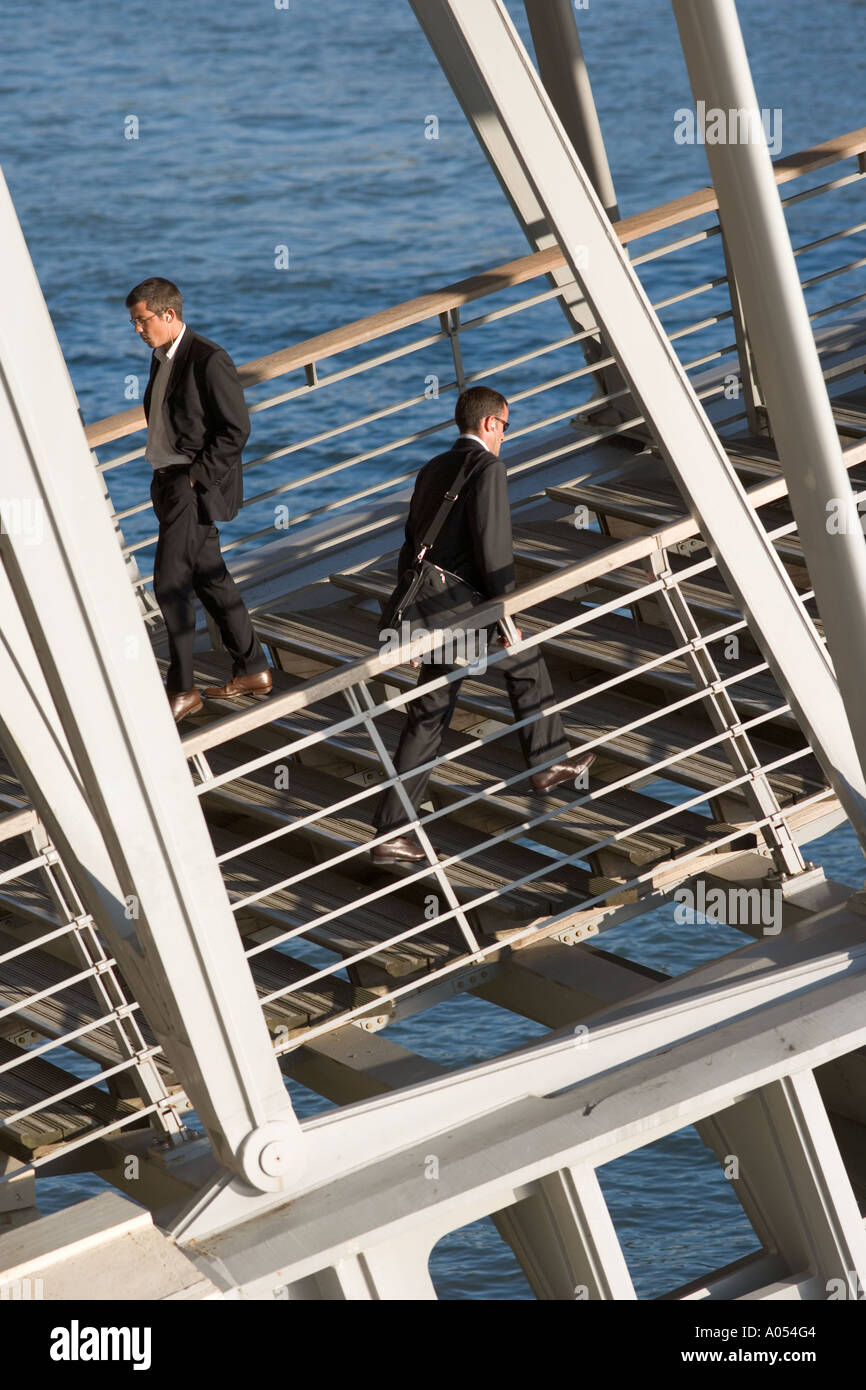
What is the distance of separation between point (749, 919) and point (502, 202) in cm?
3225

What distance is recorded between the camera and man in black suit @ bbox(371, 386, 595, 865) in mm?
6004

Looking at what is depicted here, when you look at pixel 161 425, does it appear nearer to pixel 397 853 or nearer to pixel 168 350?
pixel 168 350

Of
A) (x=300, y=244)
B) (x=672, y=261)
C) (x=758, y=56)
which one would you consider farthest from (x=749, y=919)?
(x=758, y=56)

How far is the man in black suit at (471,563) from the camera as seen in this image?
6.00m

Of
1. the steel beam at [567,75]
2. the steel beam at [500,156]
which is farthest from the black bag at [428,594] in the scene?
the steel beam at [567,75]

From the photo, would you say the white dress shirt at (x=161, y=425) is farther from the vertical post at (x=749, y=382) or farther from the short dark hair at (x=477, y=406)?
the vertical post at (x=749, y=382)

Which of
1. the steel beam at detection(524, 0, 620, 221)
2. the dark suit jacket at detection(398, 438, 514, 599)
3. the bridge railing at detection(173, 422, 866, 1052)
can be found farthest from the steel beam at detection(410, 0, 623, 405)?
the dark suit jacket at detection(398, 438, 514, 599)

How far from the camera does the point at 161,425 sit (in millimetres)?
6711

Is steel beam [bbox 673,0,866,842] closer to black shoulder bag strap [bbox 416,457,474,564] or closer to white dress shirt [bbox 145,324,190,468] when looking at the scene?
black shoulder bag strap [bbox 416,457,474,564]

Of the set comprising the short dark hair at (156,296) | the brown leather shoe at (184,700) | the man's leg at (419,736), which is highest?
the short dark hair at (156,296)

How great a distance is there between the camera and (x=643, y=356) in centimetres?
532

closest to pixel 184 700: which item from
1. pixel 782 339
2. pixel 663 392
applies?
pixel 663 392
